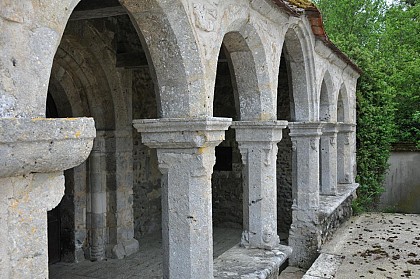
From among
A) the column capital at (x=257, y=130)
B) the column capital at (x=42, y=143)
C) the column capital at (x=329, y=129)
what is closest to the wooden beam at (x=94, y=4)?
the column capital at (x=257, y=130)

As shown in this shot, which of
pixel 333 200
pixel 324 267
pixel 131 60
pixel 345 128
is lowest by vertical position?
pixel 324 267

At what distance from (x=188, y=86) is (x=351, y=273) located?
375 centimetres

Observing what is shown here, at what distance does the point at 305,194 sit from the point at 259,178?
1983 millimetres

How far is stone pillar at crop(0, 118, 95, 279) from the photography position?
152 cm

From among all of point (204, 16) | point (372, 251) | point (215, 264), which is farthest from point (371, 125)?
point (204, 16)

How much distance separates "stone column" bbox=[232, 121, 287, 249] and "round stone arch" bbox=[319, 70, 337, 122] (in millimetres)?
3405

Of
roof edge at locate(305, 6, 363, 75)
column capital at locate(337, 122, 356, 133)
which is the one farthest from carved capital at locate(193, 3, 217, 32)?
column capital at locate(337, 122, 356, 133)

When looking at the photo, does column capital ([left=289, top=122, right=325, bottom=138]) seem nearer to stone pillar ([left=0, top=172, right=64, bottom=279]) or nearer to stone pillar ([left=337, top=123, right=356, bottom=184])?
stone pillar ([left=337, top=123, right=356, bottom=184])

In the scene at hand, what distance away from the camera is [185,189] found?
10.7ft

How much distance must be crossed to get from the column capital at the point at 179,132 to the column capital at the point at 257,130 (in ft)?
4.93

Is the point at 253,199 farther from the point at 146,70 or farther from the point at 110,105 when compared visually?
the point at 146,70

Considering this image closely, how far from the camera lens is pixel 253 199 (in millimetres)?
4984

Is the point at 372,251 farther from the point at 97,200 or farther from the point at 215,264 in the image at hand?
the point at 97,200

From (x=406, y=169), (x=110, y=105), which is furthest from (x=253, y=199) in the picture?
(x=406, y=169)
